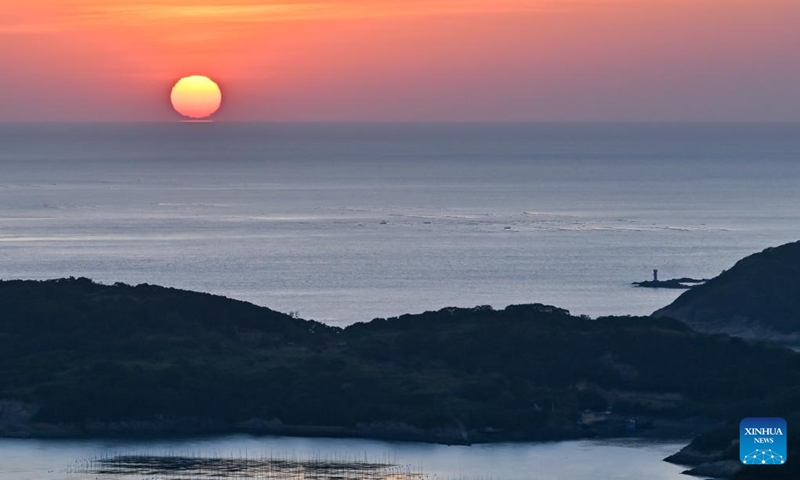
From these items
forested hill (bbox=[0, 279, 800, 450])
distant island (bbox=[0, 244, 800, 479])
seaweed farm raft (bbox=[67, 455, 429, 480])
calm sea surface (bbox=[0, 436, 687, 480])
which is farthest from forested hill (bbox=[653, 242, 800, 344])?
seaweed farm raft (bbox=[67, 455, 429, 480])

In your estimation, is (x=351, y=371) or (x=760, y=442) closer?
(x=760, y=442)

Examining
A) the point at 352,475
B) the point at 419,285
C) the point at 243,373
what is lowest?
the point at 352,475

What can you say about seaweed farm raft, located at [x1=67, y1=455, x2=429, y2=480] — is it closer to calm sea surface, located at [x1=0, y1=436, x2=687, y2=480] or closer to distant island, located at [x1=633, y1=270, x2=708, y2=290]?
calm sea surface, located at [x1=0, y1=436, x2=687, y2=480]

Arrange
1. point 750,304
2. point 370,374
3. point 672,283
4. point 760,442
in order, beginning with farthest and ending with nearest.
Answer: point 672,283 < point 750,304 < point 370,374 < point 760,442

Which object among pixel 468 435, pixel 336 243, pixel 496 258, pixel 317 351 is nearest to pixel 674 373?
pixel 468 435

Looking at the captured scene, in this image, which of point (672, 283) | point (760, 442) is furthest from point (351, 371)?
point (672, 283)

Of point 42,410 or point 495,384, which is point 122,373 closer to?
point 42,410

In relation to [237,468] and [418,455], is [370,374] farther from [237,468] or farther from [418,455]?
[237,468]
